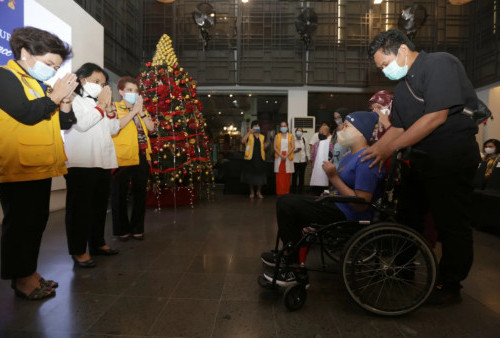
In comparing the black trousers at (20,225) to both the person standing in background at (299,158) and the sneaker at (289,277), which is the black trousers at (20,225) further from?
the person standing in background at (299,158)

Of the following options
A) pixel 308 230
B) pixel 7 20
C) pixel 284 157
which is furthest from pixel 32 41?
pixel 284 157

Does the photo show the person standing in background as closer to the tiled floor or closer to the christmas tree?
the christmas tree

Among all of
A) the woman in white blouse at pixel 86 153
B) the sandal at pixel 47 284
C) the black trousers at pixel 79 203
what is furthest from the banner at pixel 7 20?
the sandal at pixel 47 284

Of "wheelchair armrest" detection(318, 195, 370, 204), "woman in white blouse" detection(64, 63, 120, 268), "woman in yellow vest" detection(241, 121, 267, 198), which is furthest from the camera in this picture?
"woman in yellow vest" detection(241, 121, 267, 198)

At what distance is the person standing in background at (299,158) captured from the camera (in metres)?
6.67

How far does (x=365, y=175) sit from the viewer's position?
170 cm

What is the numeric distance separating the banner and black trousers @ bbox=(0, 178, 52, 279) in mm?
2099

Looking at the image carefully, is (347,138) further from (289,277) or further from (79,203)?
(79,203)

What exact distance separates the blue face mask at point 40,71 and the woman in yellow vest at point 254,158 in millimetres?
4430

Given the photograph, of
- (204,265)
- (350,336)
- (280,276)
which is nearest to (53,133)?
(204,265)

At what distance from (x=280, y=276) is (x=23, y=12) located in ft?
12.5

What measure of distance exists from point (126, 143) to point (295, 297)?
1.89 m

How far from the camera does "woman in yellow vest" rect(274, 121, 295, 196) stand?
6137 millimetres

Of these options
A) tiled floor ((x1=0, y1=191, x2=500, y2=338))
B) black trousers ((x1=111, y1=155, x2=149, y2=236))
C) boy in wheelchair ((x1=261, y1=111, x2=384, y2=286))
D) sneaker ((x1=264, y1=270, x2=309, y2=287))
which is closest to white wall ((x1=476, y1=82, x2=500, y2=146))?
tiled floor ((x1=0, y1=191, x2=500, y2=338))
